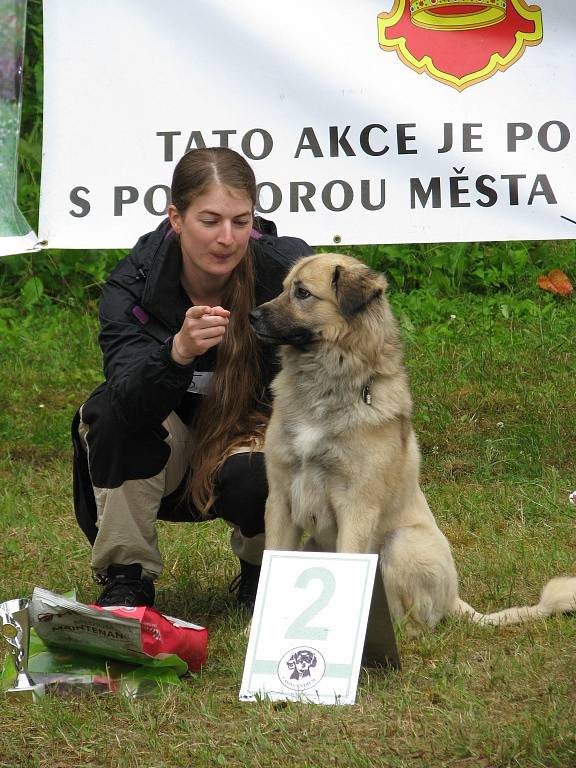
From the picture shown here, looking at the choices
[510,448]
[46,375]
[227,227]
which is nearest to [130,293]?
[227,227]

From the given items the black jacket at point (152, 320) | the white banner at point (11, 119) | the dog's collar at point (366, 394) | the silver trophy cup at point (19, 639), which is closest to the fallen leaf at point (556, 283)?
the white banner at point (11, 119)

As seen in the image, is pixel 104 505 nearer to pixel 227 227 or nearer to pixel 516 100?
pixel 227 227

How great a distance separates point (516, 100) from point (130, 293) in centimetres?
206

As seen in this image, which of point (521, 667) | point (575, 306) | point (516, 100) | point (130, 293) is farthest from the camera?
point (575, 306)

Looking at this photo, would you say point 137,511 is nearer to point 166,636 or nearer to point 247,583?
point 247,583

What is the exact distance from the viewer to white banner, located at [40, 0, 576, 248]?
187 inches

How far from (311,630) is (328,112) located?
2.73 meters

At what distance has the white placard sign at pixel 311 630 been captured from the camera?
2.79 metres

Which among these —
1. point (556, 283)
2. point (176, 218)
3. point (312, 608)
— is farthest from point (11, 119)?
point (556, 283)

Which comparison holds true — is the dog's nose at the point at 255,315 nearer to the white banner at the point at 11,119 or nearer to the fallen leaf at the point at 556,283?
the white banner at the point at 11,119

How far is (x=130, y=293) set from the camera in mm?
3637

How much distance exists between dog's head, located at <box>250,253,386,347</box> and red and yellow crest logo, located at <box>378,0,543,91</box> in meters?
1.74

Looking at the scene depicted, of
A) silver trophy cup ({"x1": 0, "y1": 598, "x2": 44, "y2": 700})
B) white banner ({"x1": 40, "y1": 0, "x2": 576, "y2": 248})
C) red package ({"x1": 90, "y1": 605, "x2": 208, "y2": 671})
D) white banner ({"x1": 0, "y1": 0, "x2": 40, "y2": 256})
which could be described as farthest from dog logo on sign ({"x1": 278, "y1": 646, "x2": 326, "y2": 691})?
white banner ({"x1": 0, "y1": 0, "x2": 40, "y2": 256})

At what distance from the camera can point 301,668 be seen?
281 centimetres
